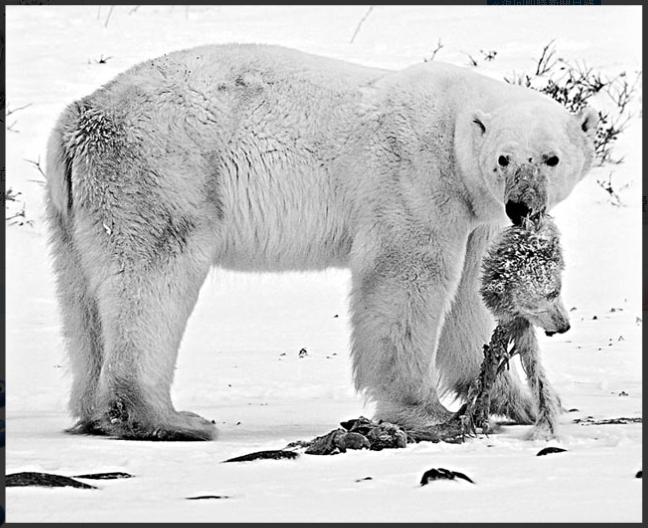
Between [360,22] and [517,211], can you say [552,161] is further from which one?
[360,22]

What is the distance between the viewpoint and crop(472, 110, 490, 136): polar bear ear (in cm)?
579

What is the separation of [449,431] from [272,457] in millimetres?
1056

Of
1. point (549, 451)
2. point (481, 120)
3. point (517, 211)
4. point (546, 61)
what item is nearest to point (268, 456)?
point (549, 451)

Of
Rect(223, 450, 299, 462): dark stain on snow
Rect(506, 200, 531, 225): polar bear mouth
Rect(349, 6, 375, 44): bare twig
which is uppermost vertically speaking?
Rect(349, 6, 375, 44): bare twig

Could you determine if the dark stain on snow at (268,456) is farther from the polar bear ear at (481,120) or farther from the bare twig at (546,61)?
the bare twig at (546,61)

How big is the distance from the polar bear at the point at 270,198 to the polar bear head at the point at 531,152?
10 mm

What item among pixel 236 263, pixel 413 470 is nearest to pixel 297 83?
pixel 236 263

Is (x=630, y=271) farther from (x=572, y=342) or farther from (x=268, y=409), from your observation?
(x=268, y=409)

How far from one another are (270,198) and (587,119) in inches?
60.2

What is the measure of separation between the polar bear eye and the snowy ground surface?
1.17 metres

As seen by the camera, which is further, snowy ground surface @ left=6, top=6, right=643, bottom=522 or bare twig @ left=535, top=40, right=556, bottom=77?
bare twig @ left=535, top=40, right=556, bottom=77

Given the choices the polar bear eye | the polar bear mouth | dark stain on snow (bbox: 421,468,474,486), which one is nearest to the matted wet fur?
the polar bear mouth

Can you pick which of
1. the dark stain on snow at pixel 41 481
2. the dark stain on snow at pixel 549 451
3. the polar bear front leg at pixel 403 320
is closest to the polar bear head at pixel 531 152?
the polar bear front leg at pixel 403 320

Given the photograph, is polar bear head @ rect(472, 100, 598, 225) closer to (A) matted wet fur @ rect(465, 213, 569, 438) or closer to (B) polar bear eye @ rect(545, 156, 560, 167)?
(B) polar bear eye @ rect(545, 156, 560, 167)
